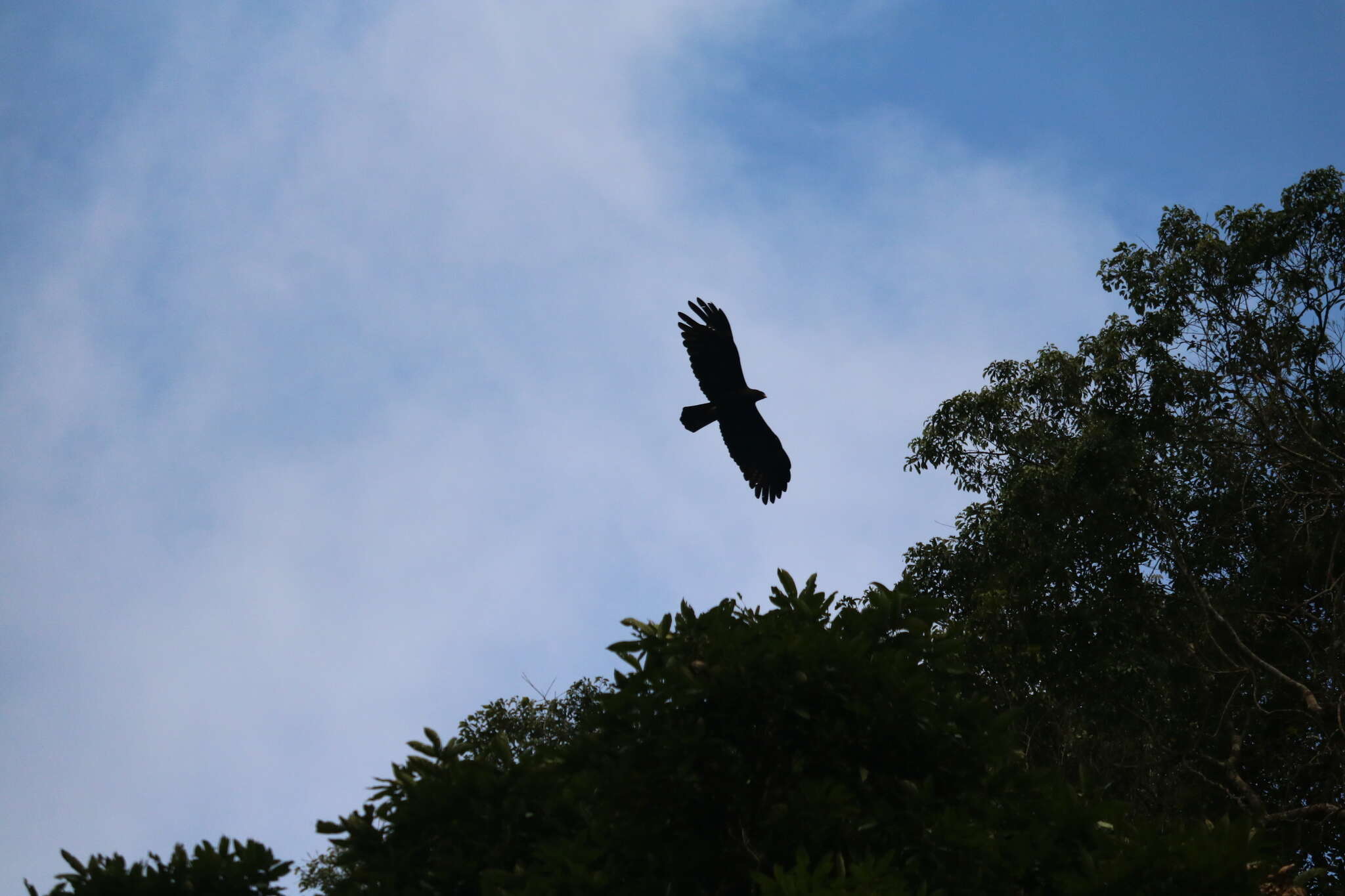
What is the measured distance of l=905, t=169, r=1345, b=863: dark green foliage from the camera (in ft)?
55.1

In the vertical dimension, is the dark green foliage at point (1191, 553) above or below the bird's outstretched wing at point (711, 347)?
below

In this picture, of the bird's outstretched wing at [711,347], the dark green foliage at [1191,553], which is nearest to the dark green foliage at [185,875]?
the bird's outstretched wing at [711,347]

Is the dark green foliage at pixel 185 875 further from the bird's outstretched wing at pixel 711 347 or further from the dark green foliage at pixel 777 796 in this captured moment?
the bird's outstretched wing at pixel 711 347

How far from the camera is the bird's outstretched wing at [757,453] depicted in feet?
45.4

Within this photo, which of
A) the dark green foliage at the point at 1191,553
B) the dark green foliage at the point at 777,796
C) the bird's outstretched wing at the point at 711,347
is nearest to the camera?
the dark green foliage at the point at 777,796

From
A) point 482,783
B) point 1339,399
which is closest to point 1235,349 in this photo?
point 1339,399

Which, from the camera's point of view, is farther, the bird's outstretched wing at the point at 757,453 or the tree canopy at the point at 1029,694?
the bird's outstretched wing at the point at 757,453

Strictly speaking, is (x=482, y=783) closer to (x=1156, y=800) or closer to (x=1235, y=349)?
(x=1156, y=800)

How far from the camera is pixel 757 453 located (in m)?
14.1

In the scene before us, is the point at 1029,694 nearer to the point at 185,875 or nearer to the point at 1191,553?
the point at 1191,553

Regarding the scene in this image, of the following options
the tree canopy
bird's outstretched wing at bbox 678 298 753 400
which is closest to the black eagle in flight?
bird's outstretched wing at bbox 678 298 753 400

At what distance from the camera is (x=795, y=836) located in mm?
5832

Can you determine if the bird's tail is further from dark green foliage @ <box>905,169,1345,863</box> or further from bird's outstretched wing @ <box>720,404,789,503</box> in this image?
dark green foliage @ <box>905,169,1345,863</box>

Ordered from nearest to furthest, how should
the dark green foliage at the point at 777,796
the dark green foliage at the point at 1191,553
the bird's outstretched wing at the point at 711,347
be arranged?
the dark green foliage at the point at 777,796
the bird's outstretched wing at the point at 711,347
the dark green foliage at the point at 1191,553
